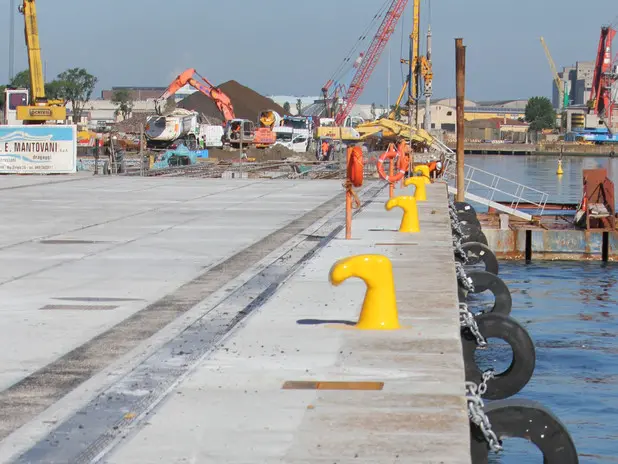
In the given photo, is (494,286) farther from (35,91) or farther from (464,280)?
(35,91)

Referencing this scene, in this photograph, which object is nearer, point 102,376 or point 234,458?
point 234,458

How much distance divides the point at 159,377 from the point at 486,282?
1059 centimetres

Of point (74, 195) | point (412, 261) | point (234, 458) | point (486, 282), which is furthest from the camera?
point (74, 195)

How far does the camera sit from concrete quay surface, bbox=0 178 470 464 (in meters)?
8.34

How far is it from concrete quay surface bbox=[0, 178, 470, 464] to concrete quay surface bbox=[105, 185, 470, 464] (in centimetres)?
2

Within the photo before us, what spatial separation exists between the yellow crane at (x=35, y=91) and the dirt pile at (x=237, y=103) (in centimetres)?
10036

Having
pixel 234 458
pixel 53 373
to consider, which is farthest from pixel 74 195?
pixel 234 458

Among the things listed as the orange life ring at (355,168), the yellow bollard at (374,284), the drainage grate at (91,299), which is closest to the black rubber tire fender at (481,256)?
the orange life ring at (355,168)

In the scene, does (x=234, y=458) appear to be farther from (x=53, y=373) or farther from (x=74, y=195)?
(x=74, y=195)

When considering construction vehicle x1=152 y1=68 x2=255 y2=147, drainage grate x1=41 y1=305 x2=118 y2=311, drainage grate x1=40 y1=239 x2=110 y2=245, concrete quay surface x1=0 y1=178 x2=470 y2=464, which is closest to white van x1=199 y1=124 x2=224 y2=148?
construction vehicle x1=152 y1=68 x2=255 y2=147

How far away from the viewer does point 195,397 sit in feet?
31.4

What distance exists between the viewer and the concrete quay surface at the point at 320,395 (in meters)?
8.05

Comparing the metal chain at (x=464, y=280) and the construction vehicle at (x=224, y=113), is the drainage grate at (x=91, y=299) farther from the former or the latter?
the construction vehicle at (x=224, y=113)

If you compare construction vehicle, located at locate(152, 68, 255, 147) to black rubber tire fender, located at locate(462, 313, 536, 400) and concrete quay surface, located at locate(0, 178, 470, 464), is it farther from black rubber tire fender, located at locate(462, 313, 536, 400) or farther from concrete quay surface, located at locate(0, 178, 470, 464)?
black rubber tire fender, located at locate(462, 313, 536, 400)
